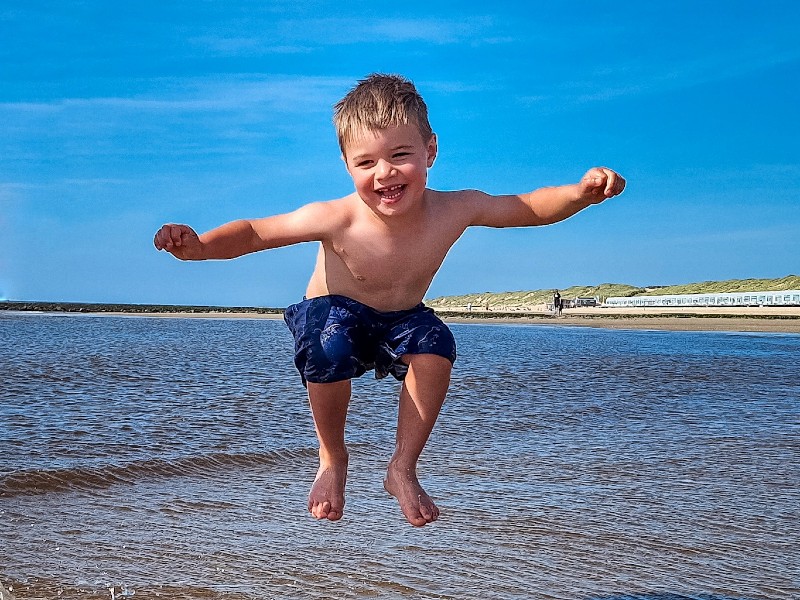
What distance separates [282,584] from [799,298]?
5577 cm

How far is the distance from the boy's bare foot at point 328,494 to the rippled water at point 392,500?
4.66ft

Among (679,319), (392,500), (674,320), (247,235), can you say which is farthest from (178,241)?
(679,319)

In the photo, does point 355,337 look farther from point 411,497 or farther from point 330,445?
point 411,497

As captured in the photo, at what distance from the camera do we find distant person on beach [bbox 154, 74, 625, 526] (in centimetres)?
357

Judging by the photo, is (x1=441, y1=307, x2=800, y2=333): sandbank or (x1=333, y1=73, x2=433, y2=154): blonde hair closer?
(x1=333, y1=73, x2=433, y2=154): blonde hair

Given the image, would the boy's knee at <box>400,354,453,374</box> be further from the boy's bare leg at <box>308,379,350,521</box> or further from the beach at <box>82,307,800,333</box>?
the beach at <box>82,307,800,333</box>

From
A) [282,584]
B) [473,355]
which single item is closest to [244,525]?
[282,584]

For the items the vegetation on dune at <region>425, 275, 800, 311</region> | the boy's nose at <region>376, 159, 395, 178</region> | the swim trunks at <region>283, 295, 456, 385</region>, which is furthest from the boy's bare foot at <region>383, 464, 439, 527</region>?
the vegetation on dune at <region>425, 275, 800, 311</region>

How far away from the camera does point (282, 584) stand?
5.40 metres

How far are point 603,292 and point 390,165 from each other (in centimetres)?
8829

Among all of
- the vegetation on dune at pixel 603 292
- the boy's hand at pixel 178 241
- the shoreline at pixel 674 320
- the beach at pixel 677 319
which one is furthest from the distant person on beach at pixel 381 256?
the vegetation on dune at pixel 603 292

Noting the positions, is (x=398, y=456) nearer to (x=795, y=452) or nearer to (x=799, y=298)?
(x=795, y=452)

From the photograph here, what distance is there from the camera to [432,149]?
3.65 m

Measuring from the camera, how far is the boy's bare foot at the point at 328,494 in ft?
13.0
